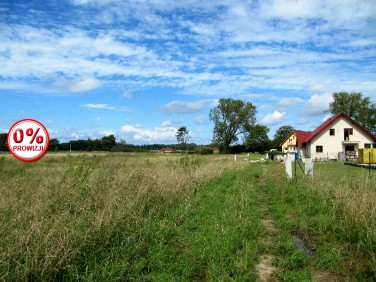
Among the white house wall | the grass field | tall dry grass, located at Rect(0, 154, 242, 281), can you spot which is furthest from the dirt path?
the white house wall

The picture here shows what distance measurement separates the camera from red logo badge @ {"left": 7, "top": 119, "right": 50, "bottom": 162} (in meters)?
5.07

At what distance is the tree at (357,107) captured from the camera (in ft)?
227

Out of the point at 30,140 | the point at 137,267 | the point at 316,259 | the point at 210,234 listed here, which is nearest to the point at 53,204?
the point at 30,140

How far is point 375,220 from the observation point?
6.11 metres

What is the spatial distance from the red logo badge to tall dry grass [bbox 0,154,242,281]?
1024mm

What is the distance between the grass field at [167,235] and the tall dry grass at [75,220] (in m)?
0.02

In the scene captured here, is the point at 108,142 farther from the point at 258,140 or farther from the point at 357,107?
the point at 357,107

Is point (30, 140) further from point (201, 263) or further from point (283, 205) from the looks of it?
point (283, 205)

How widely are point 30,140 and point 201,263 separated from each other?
128 inches

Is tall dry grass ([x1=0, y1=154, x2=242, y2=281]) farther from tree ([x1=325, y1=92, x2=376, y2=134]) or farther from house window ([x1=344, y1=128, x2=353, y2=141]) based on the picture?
tree ([x1=325, y1=92, x2=376, y2=134])

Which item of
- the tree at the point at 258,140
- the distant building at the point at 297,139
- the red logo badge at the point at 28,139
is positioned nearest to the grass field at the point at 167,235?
the red logo badge at the point at 28,139

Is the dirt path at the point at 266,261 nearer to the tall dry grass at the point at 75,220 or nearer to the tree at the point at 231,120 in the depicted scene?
the tall dry grass at the point at 75,220

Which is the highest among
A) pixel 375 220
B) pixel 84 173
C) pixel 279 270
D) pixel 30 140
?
pixel 30 140

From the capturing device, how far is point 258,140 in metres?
76.8
